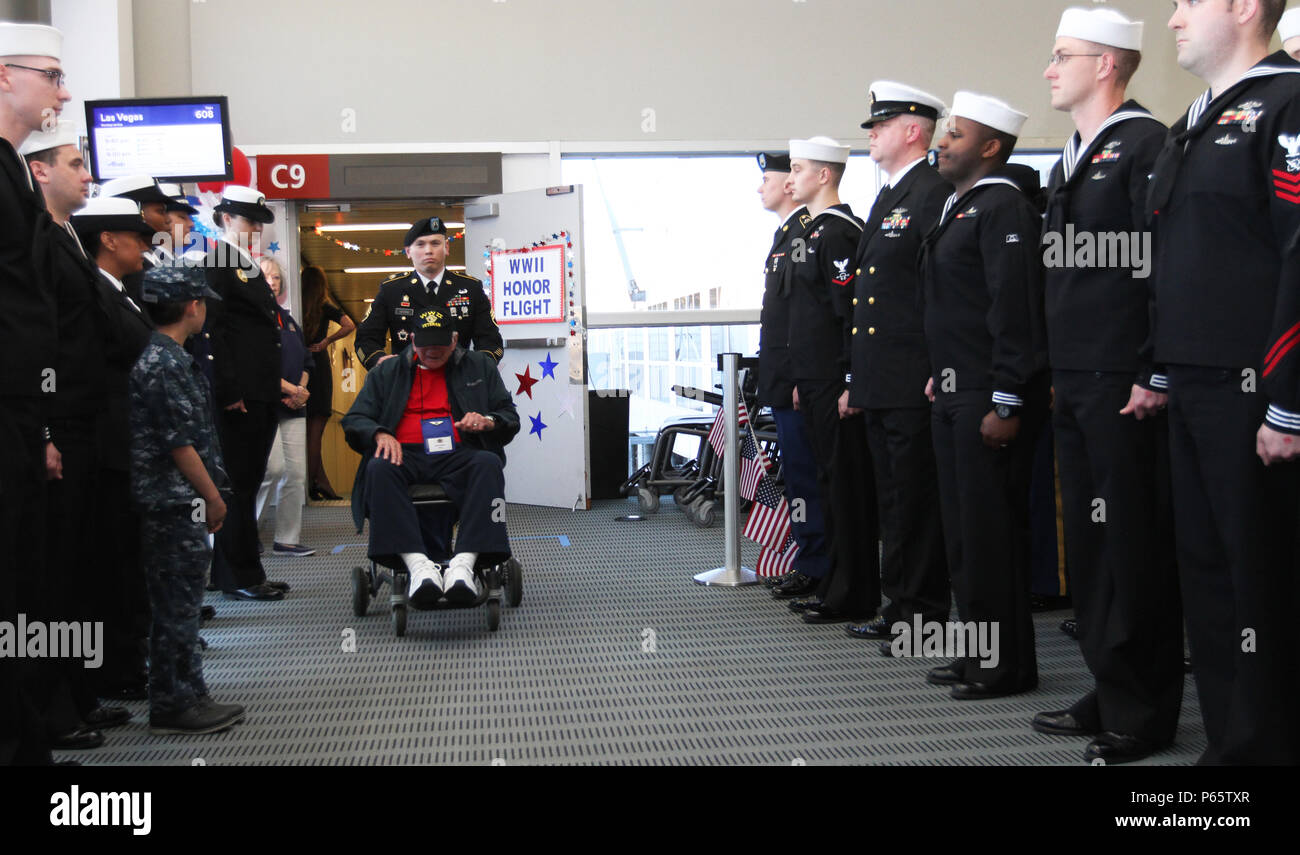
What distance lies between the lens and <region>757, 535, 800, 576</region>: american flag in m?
4.94

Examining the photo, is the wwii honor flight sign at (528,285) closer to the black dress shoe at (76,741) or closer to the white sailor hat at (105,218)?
the white sailor hat at (105,218)

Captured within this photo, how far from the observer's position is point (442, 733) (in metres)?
3.04

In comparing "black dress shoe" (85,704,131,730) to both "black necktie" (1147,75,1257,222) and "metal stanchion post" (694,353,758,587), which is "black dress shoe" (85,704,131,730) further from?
"black necktie" (1147,75,1257,222)

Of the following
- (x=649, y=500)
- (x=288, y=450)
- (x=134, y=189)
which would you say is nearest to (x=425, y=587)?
(x=134, y=189)

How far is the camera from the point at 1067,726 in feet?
9.53

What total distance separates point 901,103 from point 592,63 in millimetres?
4631

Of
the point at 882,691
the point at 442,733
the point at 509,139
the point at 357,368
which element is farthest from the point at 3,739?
the point at 357,368

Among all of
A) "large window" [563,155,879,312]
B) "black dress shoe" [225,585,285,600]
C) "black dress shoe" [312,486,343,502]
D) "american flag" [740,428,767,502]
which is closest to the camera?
"black dress shoe" [225,585,285,600]

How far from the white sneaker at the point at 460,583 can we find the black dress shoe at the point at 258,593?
1181 mm

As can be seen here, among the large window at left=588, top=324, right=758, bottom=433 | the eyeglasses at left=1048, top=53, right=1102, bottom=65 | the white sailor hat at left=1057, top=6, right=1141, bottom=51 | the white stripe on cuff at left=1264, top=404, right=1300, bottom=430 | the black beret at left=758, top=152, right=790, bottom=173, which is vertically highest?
the black beret at left=758, top=152, right=790, bottom=173

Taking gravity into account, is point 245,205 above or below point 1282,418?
above

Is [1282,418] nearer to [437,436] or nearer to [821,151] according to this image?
[821,151]

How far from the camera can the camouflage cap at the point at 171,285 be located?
296cm

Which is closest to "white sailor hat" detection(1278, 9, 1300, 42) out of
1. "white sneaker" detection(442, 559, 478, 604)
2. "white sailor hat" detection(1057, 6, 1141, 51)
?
"white sailor hat" detection(1057, 6, 1141, 51)
